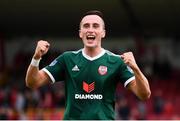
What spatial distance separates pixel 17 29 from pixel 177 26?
17.5 ft

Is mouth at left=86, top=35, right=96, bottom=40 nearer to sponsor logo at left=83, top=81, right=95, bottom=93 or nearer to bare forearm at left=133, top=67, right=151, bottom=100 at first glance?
sponsor logo at left=83, top=81, right=95, bottom=93

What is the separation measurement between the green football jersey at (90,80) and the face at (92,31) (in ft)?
0.53

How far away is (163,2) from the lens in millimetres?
14484

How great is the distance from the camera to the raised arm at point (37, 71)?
15.2ft

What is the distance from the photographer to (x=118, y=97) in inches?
627

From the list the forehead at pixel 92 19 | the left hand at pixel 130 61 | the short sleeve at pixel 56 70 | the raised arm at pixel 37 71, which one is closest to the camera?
the left hand at pixel 130 61

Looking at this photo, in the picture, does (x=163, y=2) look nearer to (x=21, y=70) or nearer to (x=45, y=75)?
(x=21, y=70)

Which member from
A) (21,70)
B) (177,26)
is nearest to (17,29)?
(21,70)

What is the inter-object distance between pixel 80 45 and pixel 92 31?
14.3m

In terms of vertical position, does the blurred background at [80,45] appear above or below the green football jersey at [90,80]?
below

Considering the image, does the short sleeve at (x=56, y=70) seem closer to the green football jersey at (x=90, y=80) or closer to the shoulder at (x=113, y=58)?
the green football jersey at (x=90, y=80)

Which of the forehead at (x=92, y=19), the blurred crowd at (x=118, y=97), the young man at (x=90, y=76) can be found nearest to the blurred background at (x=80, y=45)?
the blurred crowd at (x=118, y=97)

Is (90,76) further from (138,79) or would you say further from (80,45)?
(80,45)

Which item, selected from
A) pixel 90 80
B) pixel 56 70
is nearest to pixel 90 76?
pixel 90 80
